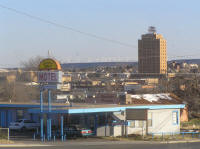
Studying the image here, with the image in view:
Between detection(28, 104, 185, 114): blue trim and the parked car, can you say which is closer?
detection(28, 104, 185, 114): blue trim

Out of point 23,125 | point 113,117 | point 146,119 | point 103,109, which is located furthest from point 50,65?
point 146,119

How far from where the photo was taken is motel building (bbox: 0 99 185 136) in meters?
32.2

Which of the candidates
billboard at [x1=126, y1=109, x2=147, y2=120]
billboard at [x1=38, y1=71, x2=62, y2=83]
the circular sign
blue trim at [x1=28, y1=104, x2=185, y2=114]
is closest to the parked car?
blue trim at [x1=28, y1=104, x2=185, y2=114]

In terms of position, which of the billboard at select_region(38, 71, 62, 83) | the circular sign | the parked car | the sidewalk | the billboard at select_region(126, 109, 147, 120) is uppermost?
the circular sign

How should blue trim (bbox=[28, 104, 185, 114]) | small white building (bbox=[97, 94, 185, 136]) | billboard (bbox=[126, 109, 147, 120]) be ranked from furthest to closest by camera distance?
1. small white building (bbox=[97, 94, 185, 136])
2. billboard (bbox=[126, 109, 147, 120])
3. blue trim (bbox=[28, 104, 185, 114])

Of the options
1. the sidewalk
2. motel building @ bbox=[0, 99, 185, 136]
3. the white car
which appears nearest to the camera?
the sidewalk

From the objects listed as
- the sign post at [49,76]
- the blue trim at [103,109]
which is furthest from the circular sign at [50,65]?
the blue trim at [103,109]

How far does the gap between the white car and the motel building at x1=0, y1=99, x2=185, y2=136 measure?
4.47 ft

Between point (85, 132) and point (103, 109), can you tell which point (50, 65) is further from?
point (85, 132)

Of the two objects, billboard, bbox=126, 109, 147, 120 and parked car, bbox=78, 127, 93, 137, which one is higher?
billboard, bbox=126, 109, 147, 120

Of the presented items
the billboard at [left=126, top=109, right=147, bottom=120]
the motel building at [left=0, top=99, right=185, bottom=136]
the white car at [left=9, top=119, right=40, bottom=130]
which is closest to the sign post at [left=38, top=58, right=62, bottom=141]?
the motel building at [left=0, top=99, right=185, bottom=136]

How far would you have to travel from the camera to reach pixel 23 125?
36562 mm

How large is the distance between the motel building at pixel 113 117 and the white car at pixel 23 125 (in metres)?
1.36

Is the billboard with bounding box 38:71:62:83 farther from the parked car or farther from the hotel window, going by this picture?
the hotel window
